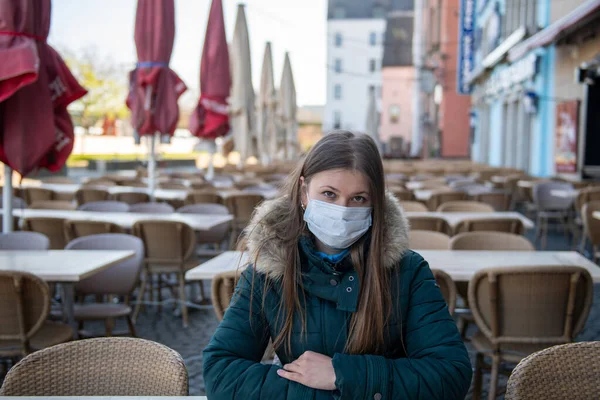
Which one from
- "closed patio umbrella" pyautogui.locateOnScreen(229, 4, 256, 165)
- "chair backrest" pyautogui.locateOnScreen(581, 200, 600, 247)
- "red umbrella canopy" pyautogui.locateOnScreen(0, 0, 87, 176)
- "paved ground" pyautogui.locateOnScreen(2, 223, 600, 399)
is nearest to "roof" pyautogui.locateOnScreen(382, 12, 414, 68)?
"closed patio umbrella" pyautogui.locateOnScreen(229, 4, 256, 165)

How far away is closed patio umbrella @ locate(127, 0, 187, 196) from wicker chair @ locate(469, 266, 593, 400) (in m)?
5.83

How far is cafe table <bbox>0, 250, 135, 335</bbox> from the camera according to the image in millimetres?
3967

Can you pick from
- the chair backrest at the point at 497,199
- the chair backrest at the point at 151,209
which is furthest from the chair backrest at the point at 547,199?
the chair backrest at the point at 151,209

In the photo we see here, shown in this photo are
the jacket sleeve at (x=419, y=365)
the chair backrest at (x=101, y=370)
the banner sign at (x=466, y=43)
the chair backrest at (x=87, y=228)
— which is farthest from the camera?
the banner sign at (x=466, y=43)

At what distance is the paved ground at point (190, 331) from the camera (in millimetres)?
5045

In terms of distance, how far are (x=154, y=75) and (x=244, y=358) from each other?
6.81 m

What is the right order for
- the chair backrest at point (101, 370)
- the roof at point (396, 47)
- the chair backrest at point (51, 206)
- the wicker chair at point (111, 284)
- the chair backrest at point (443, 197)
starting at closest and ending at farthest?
the chair backrest at point (101, 370) → the wicker chair at point (111, 284) → the chair backrest at point (51, 206) → the chair backrest at point (443, 197) → the roof at point (396, 47)

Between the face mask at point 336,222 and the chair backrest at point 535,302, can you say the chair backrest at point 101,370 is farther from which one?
the chair backrest at point 535,302

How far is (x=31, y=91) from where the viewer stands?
16.4 feet

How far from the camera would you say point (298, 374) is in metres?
1.96

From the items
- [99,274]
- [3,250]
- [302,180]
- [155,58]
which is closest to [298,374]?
[302,180]

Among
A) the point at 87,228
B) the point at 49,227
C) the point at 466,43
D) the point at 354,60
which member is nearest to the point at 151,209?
the point at 49,227

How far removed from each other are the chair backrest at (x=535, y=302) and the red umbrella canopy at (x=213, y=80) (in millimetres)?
7753

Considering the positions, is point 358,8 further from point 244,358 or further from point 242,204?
point 244,358
